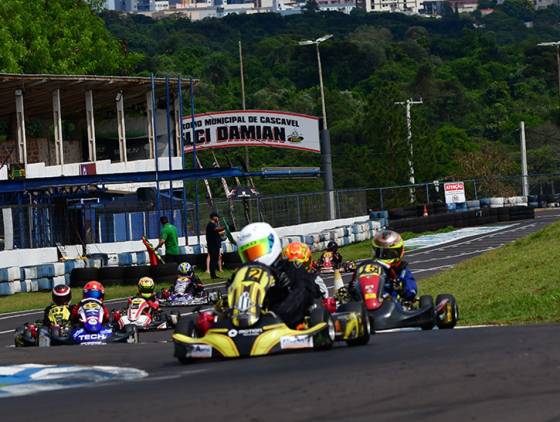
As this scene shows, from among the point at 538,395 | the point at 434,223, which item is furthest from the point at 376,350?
the point at 434,223

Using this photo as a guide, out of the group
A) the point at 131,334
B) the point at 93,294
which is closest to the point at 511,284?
the point at 131,334

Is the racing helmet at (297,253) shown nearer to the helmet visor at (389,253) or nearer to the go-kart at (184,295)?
the helmet visor at (389,253)

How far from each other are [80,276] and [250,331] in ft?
57.4

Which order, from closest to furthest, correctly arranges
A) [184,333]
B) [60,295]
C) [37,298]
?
[184,333], [60,295], [37,298]

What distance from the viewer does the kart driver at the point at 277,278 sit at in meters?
10.8

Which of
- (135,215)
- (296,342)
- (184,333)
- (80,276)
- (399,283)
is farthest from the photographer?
(135,215)

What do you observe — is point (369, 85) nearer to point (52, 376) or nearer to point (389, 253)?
point (389, 253)

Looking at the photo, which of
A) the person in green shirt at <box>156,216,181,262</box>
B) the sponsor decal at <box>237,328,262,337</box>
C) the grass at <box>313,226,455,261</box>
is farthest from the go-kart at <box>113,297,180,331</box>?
the grass at <box>313,226,455,261</box>

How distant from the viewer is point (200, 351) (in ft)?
34.3

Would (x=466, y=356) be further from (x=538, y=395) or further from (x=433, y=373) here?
(x=538, y=395)

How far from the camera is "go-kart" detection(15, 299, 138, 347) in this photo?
15305 mm

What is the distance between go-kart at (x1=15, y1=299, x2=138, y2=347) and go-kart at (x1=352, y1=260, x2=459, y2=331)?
132 inches

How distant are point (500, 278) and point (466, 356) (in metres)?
10.1

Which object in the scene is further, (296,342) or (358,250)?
(358,250)
